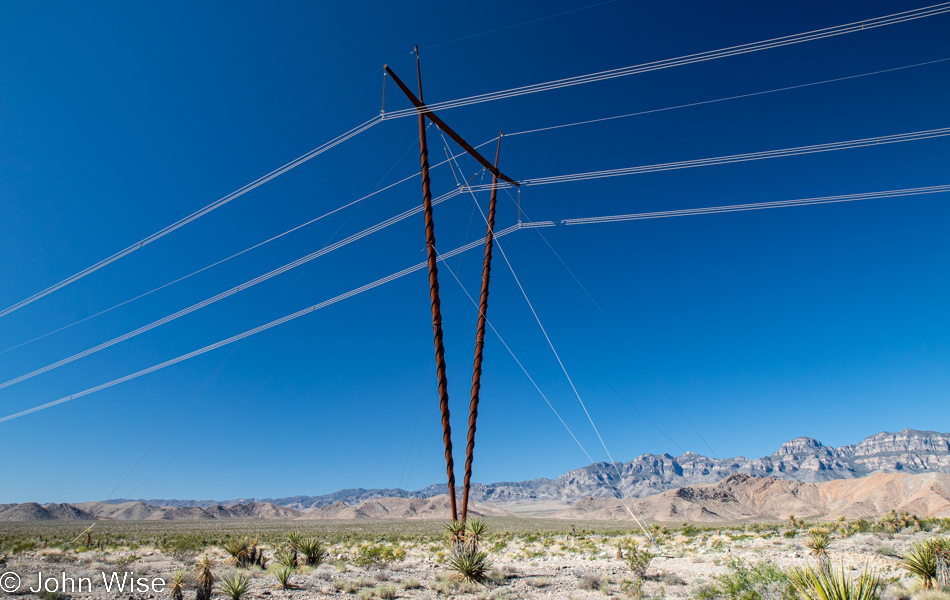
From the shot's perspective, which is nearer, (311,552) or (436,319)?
(436,319)

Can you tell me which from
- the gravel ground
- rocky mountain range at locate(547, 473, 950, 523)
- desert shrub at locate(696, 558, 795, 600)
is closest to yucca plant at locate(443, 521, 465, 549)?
the gravel ground

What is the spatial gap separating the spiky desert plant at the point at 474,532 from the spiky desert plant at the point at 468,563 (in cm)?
16

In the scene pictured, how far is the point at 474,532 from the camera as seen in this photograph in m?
14.7

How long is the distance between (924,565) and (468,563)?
11.9m

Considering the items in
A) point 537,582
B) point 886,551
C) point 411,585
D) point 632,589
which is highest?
point 632,589

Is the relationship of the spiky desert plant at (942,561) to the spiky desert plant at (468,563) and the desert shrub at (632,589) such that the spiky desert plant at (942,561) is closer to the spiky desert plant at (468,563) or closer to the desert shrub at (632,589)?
the desert shrub at (632,589)

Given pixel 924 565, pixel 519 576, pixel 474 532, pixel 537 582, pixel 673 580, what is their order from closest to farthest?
pixel 924 565, pixel 673 580, pixel 537 582, pixel 474 532, pixel 519 576

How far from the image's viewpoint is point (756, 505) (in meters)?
148

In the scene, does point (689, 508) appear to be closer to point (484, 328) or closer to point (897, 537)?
point (897, 537)

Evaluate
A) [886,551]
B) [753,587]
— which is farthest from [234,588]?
[886,551]

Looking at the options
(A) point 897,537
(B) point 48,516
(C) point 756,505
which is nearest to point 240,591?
(A) point 897,537

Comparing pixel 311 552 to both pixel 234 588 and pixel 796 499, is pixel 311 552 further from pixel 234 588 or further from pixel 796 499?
pixel 796 499

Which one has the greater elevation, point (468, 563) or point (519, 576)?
point (468, 563)

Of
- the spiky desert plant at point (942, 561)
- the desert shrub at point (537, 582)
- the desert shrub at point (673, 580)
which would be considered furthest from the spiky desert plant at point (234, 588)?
the spiky desert plant at point (942, 561)
